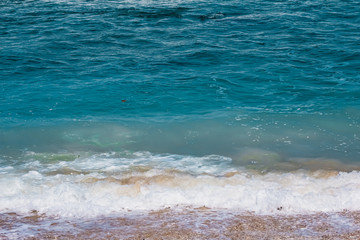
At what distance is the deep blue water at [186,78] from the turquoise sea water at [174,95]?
0.04m

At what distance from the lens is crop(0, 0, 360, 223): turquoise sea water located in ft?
27.3

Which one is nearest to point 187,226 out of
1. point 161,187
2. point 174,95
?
point 161,187

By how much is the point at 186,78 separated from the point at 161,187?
5.67 metres

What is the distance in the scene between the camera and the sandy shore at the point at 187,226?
5.96 meters

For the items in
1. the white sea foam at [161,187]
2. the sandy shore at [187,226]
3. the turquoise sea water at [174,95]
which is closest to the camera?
the sandy shore at [187,226]

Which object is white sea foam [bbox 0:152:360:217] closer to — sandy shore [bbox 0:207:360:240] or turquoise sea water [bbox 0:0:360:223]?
turquoise sea water [bbox 0:0:360:223]

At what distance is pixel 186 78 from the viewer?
12.7m

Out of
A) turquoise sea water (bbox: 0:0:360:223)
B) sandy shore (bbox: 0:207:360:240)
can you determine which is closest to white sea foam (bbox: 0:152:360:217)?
turquoise sea water (bbox: 0:0:360:223)

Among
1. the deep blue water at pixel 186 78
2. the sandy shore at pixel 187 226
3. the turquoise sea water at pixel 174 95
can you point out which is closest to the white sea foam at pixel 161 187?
the turquoise sea water at pixel 174 95

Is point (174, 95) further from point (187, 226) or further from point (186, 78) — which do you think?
point (187, 226)

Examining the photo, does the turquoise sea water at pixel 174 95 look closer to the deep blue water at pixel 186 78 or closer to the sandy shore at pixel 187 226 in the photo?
the deep blue water at pixel 186 78

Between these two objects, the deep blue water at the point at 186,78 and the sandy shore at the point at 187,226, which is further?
the deep blue water at the point at 186,78

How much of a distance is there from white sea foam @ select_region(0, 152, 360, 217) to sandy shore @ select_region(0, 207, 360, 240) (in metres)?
0.20

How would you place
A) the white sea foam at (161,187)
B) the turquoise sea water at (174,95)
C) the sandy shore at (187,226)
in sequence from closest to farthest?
1. the sandy shore at (187,226)
2. the white sea foam at (161,187)
3. the turquoise sea water at (174,95)
